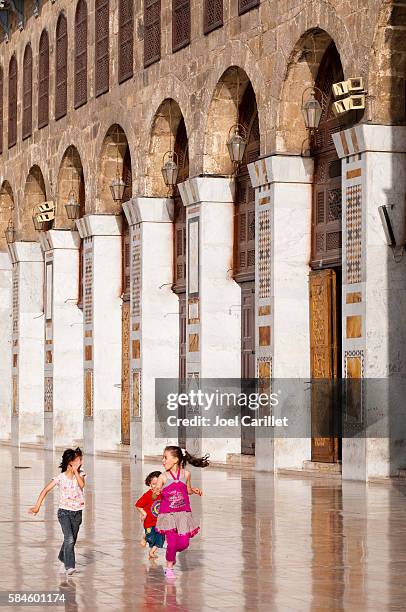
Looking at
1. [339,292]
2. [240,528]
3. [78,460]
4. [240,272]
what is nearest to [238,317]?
[240,272]

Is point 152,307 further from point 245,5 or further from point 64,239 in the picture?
point 245,5

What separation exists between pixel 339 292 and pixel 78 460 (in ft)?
37.2

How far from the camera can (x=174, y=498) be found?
37.6ft

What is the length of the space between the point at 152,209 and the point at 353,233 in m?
8.47

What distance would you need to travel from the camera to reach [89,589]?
33.8 ft

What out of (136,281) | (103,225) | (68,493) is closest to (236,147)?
(136,281)

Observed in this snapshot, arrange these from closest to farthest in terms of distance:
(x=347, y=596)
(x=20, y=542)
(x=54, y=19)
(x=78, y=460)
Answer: (x=347, y=596), (x=78, y=460), (x=20, y=542), (x=54, y=19)

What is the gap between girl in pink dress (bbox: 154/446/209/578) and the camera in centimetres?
1129

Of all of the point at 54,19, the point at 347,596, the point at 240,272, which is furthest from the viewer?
the point at 54,19

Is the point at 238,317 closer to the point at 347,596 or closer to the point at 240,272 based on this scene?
the point at 240,272

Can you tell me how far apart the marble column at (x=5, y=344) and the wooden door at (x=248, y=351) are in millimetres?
14793

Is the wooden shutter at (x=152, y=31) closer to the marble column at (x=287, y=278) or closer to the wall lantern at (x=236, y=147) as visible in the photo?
the wall lantern at (x=236, y=147)

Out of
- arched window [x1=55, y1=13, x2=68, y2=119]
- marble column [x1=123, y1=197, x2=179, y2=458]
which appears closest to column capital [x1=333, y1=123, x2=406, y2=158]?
marble column [x1=123, y1=197, x2=179, y2=458]

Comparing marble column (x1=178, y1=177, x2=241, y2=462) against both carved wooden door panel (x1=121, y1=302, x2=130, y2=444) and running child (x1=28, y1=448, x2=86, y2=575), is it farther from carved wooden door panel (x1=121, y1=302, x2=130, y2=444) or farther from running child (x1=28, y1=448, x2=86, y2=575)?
running child (x1=28, y1=448, x2=86, y2=575)
